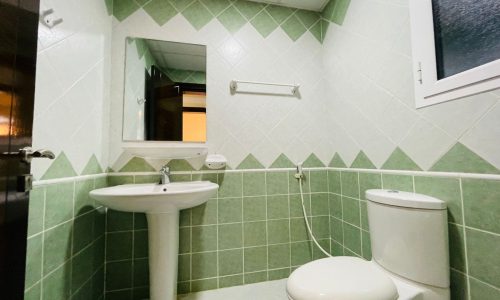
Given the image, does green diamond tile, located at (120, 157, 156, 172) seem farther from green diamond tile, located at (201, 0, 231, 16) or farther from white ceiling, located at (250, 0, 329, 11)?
white ceiling, located at (250, 0, 329, 11)

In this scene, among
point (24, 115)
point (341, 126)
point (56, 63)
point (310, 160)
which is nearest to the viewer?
Answer: point (24, 115)

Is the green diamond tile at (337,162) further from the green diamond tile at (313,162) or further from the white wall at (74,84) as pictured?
the white wall at (74,84)

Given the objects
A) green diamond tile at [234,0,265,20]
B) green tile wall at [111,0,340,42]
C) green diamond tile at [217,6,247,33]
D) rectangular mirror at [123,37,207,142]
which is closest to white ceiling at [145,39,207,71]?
rectangular mirror at [123,37,207,142]

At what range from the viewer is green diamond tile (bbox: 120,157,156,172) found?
1447 mm

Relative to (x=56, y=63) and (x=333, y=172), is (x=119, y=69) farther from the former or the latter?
(x=333, y=172)

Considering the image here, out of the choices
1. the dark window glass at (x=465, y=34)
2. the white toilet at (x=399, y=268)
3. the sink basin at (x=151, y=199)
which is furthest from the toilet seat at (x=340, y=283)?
the dark window glass at (x=465, y=34)

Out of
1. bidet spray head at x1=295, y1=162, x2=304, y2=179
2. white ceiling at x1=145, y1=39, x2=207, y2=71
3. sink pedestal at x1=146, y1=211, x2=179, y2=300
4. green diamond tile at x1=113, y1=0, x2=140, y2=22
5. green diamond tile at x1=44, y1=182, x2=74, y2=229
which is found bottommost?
sink pedestal at x1=146, y1=211, x2=179, y2=300

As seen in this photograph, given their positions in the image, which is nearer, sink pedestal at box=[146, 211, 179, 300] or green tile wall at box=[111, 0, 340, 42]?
sink pedestal at box=[146, 211, 179, 300]

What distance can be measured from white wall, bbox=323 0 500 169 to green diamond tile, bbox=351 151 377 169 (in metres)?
0.03

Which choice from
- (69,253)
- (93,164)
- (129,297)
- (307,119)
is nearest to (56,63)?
(93,164)

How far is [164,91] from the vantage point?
156 cm

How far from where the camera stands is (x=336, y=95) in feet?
5.47

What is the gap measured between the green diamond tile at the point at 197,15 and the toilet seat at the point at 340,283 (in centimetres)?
171

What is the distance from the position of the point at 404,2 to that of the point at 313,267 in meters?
1.37
